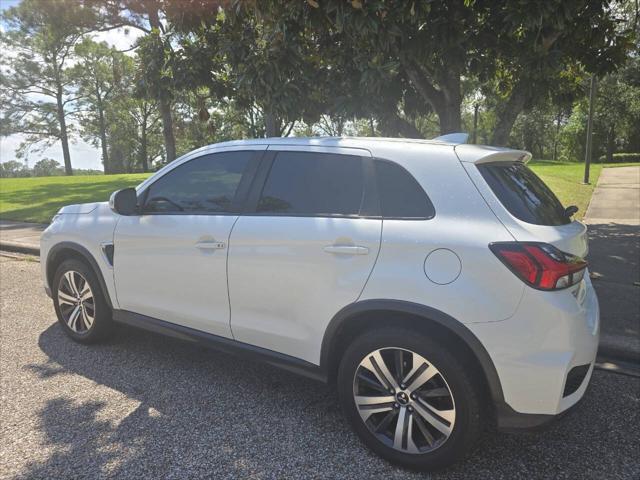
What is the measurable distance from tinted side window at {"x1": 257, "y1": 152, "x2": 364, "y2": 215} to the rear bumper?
100 cm

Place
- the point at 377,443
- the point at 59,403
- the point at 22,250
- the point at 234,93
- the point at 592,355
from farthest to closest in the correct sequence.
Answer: the point at 22,250, the point at 234,93, the point at 59,403, the point at 377,443, the point at 592,355

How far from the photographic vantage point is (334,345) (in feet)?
9.31

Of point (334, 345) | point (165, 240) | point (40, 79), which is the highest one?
point (40, 79)

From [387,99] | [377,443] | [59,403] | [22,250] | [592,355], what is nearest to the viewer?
[592,355]

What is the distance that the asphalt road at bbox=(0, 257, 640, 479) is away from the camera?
104 inches

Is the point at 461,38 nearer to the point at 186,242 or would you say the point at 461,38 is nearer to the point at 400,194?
the point at 400,194

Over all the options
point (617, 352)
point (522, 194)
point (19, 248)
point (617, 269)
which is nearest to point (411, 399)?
point (522, 194)

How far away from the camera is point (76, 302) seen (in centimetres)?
427

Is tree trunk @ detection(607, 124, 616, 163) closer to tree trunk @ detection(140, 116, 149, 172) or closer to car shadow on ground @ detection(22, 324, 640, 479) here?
car shadow on ground @ detection(22, 324, 640, 479)

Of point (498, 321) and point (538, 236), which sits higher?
point (538, 236)

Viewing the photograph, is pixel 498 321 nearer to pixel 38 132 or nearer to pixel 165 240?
pixel 165 240

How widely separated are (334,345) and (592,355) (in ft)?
4.38

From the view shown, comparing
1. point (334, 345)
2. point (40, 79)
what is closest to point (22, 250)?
point (334, 345)

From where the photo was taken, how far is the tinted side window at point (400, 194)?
103 inches
